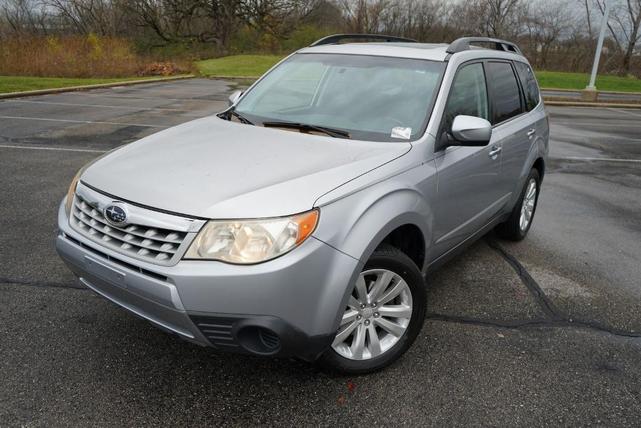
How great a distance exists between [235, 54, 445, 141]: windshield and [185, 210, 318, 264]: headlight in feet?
3.67

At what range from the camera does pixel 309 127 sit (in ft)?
10.8

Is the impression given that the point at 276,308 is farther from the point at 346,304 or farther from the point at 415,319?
the point at 415,319

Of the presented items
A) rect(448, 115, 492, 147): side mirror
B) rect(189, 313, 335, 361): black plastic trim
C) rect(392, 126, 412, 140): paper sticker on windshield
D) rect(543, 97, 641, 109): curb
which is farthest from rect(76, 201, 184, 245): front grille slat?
rect(543, 97, 641, 109): curb

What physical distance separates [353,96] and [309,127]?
0.44 metres

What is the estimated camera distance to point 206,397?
103 inches

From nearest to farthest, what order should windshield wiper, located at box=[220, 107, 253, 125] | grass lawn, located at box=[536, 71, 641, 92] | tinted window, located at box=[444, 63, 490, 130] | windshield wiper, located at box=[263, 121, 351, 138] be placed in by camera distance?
windshield wiper, located at box=[263, 121, 351, 138] → tinted window, located at box=[444, 63, 490, 130] → windshield wiper, located at box=[220, 107, 253, 125] → grass lawn, located at box=[536, 71, 641, 92]

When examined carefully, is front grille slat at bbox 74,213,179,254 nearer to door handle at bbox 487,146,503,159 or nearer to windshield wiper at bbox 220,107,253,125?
windshield wiper at bbox 220,107,253,125

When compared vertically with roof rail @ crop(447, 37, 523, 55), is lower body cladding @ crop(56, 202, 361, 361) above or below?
below

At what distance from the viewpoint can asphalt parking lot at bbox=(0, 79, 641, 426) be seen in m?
2.55

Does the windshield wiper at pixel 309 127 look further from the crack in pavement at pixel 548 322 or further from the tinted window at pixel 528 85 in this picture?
the tinted window at pixel 528 85

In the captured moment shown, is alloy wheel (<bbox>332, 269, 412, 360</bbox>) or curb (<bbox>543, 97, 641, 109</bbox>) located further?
curb (<bbox>543, 97, 641, 109</bbox>)

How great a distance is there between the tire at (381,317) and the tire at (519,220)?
7.42 feet

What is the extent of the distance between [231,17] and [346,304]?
2058 inches

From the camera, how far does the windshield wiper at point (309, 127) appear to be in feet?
10.5
